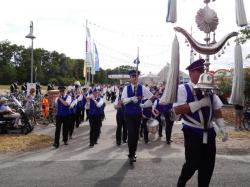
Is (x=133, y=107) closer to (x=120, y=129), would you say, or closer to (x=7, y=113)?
(x=120, y=129)

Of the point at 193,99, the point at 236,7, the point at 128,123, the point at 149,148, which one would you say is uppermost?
the point at 236,7

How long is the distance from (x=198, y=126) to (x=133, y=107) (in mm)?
3626

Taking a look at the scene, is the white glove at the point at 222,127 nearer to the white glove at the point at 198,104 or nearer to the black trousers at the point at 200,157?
the black trousers at the point at 200,157

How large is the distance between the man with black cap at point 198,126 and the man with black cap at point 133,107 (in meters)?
3.36

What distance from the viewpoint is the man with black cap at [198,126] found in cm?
582

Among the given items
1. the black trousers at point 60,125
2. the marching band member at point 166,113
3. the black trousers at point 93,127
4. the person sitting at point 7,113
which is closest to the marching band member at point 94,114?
the black trousers at point 93,127

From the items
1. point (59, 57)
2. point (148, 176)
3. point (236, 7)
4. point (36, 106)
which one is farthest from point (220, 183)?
point (59, 57)

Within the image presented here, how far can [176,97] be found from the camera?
19.7 feet

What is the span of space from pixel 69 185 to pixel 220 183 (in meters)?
2.61

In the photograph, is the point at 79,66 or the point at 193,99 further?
the point at 79,66

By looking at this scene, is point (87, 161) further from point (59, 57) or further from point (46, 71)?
point (59, 57)

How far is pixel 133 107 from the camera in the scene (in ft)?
30.9

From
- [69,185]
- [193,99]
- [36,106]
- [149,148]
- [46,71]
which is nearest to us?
[193,99]

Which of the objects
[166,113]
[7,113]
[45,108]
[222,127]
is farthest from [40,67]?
[222,127]
